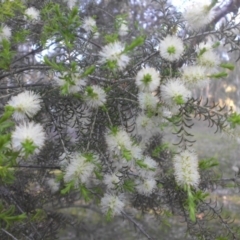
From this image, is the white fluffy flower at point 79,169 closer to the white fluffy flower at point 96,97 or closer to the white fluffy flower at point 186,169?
the white fluffy flower at point 96,97

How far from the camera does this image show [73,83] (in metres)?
1.63

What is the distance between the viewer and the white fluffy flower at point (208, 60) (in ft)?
5.57

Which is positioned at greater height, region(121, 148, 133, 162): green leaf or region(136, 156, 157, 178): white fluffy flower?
region(136, 156, 157, 178): white fluffy flower

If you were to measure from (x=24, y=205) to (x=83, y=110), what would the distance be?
1.29m

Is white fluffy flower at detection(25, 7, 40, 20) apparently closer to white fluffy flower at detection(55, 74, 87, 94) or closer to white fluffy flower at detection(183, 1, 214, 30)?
white fluffy flower at detection(55, 74, 87, 94)

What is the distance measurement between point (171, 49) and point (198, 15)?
286 mm

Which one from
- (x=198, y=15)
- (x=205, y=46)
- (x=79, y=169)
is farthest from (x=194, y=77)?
(x=79, y=169)

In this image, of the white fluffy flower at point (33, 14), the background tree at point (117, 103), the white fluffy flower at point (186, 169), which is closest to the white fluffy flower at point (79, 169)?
the background tree at point (117, 103)

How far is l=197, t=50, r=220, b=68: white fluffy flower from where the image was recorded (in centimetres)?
170

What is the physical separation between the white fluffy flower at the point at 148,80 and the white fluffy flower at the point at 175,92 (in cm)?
4

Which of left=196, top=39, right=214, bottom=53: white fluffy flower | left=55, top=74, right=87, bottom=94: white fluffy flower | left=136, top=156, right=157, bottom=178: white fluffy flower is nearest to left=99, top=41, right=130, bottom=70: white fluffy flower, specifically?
left=55, top=74, right=87, bottom=94: white fluffy flower

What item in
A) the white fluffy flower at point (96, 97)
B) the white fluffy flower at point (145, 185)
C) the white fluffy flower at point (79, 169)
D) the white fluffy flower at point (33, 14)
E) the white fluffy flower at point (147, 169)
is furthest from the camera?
the white fluffy flower at point (33, 14)

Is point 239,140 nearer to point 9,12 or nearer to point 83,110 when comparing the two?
point 83,110

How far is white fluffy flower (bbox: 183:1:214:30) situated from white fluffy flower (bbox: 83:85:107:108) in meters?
0.55
